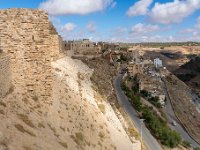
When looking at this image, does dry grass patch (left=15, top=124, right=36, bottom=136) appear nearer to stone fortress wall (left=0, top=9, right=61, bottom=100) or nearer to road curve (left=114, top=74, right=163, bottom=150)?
stone fortress wall (left=0, top=9, right=61, bottom=100)

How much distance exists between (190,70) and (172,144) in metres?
131

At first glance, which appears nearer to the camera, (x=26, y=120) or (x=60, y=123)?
(x=26, y=120)

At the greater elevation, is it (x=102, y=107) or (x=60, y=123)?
(x=60, y=123)

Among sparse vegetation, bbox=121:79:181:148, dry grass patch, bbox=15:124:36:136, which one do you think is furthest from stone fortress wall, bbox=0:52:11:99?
sparse vegetation, bbox=121:79:181:148

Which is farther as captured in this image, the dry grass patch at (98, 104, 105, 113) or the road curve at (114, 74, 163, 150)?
the road curve at (114, 74, 163, 150)

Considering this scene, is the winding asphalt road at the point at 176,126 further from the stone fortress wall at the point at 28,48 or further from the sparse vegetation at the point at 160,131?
the stone fortress wall at the point at 28,48

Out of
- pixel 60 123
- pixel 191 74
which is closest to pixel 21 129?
pixel 60 123

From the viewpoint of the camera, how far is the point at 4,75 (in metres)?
16.4

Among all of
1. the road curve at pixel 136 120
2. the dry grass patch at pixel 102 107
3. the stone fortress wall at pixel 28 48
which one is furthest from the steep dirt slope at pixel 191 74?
the stone fortress wall at pixel 28 48

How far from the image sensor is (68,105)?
2312 centimetres

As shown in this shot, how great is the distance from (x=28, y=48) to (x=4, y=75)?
1832 mm

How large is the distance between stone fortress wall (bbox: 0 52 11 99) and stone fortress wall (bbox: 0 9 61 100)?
17.8 inches

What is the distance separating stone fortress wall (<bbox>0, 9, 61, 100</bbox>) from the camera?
17.3 metres

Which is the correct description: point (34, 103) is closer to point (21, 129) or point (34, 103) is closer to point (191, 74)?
point (21, 129)
